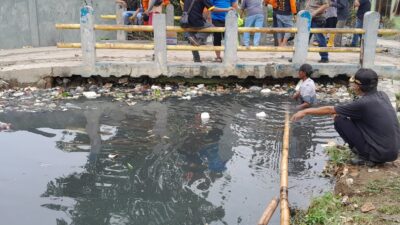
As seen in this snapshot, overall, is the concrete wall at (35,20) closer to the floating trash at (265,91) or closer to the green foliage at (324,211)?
the floating trash at (265,91)

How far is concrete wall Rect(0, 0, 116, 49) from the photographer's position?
12078mm

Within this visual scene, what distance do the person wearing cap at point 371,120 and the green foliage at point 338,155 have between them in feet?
1.14

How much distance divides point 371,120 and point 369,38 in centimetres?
464

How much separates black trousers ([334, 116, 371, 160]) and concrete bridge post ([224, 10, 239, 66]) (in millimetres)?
4068

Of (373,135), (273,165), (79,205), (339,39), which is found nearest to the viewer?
(79,205)

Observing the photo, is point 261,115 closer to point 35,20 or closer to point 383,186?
point 383,186

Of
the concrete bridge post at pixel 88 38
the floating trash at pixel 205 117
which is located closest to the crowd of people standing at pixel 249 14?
the concrete bridge post at pixel 88 38

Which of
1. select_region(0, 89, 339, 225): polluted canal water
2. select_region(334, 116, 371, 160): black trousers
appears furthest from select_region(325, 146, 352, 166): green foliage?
select_region(334, 116, 371, 160): black trousers

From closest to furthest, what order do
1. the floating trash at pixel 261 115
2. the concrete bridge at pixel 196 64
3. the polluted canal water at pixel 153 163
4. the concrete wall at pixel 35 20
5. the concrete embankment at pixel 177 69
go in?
the polluted canal water at pixel 153 163 → the floating trash at pixel 261 115 → the concrete bridge at pixel 196 64 → the concrete embankment at pixel 177 69 → the concrete wall at pixel 35 20

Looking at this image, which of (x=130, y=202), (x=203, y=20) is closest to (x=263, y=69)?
(x=203, y=20)

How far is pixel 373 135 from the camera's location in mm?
4594

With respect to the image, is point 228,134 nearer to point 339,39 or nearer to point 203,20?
point 203,20

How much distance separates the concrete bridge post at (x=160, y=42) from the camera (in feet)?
27.7

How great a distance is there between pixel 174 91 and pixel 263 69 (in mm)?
1885
